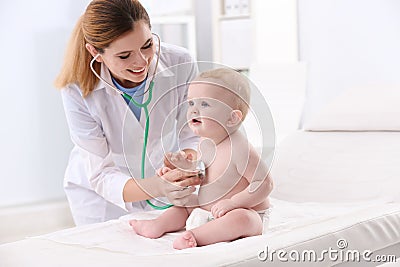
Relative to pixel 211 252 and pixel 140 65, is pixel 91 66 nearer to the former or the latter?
pixel 140 65

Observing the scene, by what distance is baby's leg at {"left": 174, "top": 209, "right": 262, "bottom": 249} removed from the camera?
1.56 metres

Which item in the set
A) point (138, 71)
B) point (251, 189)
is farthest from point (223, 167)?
point (138, 71)

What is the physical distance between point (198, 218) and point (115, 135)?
489 mm

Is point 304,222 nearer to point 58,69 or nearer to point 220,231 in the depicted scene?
point 220,231

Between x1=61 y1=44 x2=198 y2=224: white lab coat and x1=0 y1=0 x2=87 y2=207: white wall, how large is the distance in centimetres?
171

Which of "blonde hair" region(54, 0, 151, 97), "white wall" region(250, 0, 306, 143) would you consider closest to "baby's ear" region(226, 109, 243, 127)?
"blonde hair" region(54, 0, 151, 97)

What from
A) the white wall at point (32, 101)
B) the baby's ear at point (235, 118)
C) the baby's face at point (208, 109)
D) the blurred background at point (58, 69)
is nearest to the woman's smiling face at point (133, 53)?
the baby's face at point (208, 109)

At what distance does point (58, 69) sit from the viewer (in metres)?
4.05

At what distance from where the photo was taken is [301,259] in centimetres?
146

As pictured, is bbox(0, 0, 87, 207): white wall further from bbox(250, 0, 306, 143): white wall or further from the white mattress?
the white mattress

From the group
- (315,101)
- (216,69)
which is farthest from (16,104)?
(216,69)

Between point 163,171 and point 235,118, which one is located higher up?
point 235,118

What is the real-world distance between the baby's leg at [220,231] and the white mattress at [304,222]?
5 cm

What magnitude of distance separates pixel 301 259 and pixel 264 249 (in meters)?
0.10
